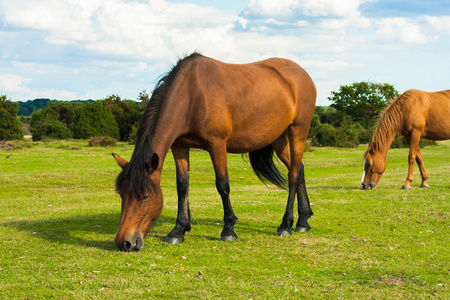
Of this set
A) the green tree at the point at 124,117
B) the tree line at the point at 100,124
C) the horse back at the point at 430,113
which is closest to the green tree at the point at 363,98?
the tree line at the point at 100,124

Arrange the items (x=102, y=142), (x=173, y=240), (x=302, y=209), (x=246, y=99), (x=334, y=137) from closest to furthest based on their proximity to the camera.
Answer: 1. (x=173, y=240)
2. (x=246, y=99)
3. (x=302, y=209)
4. (x=102, y=142)
5. (x=334, y=137)

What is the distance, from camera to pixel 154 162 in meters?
5.99

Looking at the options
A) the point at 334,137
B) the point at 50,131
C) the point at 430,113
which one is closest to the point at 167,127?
the point at 430,113

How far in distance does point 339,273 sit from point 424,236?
2.80 m

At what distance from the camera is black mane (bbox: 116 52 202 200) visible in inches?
234

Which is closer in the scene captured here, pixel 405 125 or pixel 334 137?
pixel 405 125

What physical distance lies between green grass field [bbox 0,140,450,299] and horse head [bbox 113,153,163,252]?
0.78 feet

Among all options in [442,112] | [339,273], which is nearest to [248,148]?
[339,273]

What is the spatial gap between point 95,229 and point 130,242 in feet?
7.08

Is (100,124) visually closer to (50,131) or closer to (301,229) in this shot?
(50,131)

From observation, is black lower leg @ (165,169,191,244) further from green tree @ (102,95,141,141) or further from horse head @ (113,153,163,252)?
green tree @ (102,95,141,141)

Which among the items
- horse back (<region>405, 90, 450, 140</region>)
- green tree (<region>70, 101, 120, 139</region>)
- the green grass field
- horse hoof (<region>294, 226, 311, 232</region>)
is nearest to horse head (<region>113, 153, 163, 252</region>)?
the green grass field

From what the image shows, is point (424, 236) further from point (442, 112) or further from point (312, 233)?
point (442, 112)

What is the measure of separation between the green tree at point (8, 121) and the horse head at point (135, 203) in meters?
34.1
